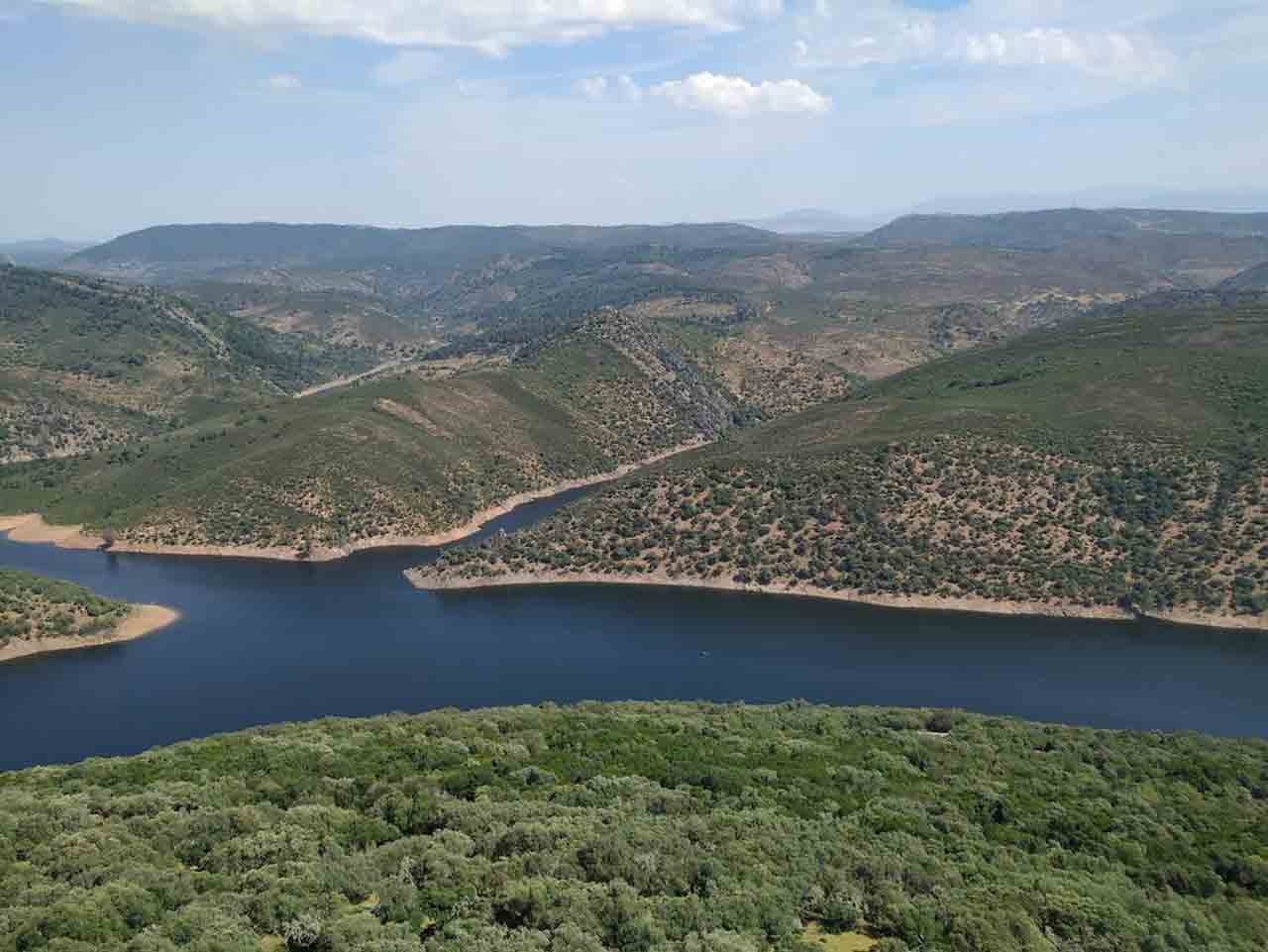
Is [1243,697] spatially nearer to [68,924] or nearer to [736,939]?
[736,939]

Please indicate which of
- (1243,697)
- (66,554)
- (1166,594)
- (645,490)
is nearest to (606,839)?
(1243,697)

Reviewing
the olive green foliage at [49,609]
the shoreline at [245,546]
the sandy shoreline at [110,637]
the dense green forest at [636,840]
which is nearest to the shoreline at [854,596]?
the shoreline at [245,546]

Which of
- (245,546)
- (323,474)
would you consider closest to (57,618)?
(245,546)

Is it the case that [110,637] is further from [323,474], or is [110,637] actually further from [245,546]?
[323,474]

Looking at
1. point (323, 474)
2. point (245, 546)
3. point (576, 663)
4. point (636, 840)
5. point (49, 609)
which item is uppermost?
point (636, 840)

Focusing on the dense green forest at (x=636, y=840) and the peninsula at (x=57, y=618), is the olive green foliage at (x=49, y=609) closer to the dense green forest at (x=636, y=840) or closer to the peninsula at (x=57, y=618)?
the peninsula at (x=57, y=618)

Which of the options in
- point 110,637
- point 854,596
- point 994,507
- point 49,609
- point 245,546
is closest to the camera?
point 110,637

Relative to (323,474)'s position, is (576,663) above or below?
below
